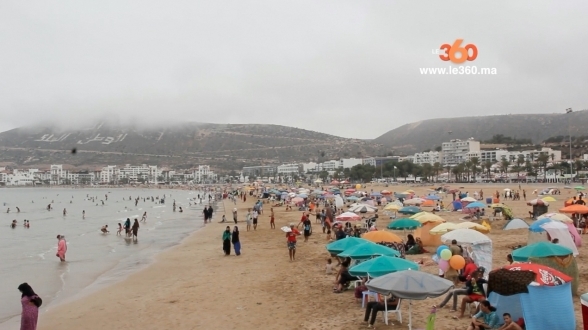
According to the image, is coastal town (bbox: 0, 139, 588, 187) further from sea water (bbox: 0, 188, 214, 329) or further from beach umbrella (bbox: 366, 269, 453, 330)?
beach umbrella (bbox: 366, 269, 453, 330)

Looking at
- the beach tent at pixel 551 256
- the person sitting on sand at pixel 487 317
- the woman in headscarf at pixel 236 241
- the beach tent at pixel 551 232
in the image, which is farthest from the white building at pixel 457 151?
the person sitting on sand at pixel 487 317

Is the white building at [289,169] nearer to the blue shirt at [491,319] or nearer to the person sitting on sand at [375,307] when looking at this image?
the person sitting on sand at [375,307]

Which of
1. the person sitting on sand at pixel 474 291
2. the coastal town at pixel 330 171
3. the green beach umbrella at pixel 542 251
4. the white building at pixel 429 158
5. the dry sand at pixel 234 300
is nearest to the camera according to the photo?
the person sitting on sand at pixel 474 291

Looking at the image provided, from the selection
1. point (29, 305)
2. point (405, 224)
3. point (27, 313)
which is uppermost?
point (405, 224)

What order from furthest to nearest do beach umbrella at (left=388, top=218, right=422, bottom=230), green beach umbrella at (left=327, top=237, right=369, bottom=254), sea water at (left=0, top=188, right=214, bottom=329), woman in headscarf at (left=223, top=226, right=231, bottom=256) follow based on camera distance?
woman in headscarf at (left=223, top=226, right=231, bottom=256)
beach umbrella at (left=388, top=218, right=422, bottom=230)
sea water at (left=0, top=188, right=214, bottom=329)
green beach umbrella at (left=327, top=237, right=369, bottom=254)

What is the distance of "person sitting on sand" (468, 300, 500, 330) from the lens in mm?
6727

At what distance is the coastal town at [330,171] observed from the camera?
351 feet

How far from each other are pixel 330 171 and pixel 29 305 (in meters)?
146

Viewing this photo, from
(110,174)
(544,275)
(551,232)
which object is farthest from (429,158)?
(544,275)

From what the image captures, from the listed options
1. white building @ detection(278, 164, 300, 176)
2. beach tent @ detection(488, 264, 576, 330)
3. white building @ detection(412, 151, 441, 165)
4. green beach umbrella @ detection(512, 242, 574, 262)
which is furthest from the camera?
white building @ detection(278, 164, 300, 176)

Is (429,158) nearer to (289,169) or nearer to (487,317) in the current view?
(289,169)

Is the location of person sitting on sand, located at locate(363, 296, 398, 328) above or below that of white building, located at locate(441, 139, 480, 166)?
below

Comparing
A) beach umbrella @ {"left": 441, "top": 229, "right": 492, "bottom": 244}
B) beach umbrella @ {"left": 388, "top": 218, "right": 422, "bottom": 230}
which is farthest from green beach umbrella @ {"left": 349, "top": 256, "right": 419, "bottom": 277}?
beach umbrella @ {"left": 388, "top": 218, "right": 422, "bottom": 230}

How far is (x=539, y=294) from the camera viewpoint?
6.51m
